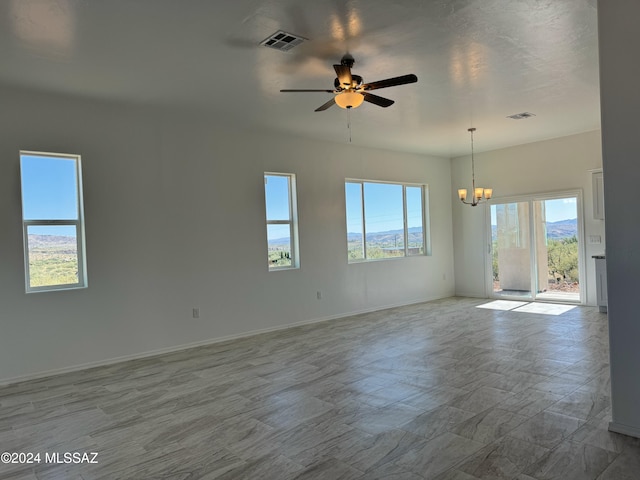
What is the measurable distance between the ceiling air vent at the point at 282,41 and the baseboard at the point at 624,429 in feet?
11.3

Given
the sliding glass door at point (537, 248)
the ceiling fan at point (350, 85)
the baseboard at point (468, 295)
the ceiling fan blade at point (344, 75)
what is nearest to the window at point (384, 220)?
the baseboard at point (468, 295)

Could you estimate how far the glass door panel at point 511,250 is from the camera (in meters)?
8.30

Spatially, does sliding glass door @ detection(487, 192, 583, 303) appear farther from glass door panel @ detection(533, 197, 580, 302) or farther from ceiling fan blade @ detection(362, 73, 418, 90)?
ceiling fan blade @ detection(362, 73, 418, 90)

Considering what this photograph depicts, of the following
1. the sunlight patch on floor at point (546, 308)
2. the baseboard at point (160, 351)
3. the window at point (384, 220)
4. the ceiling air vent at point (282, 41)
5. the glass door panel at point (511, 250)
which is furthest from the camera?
the glass door panel at point (511, 250)

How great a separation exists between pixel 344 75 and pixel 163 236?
305 cm

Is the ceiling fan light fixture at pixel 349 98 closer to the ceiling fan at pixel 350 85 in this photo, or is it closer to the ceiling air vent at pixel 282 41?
the ceiling fan at pixel 350 85

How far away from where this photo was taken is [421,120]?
615 centimetres

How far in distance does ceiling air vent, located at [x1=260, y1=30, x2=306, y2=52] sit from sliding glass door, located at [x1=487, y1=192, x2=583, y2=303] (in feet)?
19.8

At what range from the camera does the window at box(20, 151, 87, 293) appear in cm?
466

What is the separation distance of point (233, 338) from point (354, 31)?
413cm

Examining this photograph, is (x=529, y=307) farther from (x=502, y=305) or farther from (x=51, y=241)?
(x=51, y=241)

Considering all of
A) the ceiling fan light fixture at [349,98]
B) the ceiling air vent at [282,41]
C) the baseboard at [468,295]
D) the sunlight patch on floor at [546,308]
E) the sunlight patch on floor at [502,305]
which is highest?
the ceiling air vent at [282,41]

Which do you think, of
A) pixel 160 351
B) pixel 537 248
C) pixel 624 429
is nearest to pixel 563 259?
pixel 537 248

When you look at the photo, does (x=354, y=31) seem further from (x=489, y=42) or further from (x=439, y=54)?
(x=489, y=42)
